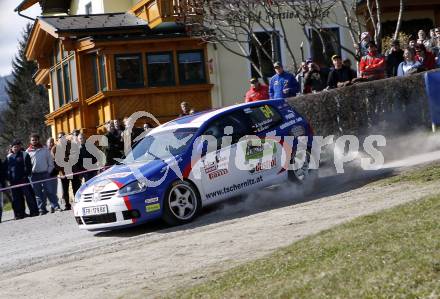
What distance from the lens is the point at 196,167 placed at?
14500 mm

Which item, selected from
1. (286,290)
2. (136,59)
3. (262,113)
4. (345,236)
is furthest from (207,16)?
(286,290)

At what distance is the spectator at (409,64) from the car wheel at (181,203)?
6780mm

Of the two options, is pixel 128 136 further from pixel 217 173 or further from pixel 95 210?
pixel 95 210

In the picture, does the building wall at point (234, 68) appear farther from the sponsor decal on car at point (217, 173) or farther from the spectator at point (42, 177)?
the sponsor decal on car at point (217, 173)

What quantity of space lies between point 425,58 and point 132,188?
8.27 metres

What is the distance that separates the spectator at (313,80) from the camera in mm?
20031

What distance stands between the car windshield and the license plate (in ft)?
4.28

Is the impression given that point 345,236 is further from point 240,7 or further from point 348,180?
point 240,7

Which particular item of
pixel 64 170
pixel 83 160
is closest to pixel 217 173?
pixel 83 160

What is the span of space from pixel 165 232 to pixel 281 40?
17.6m

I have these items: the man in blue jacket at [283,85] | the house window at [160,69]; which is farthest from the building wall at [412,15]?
the man in blue jacket at [283,85]

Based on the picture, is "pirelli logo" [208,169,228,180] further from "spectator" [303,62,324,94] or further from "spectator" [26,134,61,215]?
"spectator" [26,134,61,215]

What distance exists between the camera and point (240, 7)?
25.8 m

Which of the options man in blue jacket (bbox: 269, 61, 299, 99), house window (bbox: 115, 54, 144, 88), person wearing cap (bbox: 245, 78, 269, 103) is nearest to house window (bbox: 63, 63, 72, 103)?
Result: house window (bbox: 115, 54, 144, 88)
